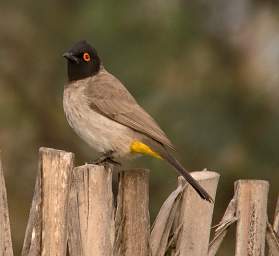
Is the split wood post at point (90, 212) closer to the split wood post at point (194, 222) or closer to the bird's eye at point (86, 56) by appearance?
the split wood post at point (194, 222)

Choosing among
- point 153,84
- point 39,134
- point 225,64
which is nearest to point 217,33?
point 225,64

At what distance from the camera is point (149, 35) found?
7188mm

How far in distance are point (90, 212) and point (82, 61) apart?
86.3 inches

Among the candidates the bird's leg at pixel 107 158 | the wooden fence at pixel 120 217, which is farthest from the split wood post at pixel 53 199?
the bird's leg at pixel 107 158

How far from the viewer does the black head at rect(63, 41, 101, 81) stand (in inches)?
203

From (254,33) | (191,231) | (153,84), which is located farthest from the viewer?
(254,33)

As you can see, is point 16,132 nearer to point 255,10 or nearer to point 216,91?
point 216,91

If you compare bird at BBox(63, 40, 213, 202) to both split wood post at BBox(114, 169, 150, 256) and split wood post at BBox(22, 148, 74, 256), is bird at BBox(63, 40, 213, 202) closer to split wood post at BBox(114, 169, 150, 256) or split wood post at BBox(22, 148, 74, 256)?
split wood post at BBox(114, 169, 150, 256)

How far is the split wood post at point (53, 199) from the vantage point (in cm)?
308

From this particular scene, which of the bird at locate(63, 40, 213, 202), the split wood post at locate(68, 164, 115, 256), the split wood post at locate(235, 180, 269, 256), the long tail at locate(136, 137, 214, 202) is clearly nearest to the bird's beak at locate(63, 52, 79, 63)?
the bird at locate(63, 40, 213, 202)

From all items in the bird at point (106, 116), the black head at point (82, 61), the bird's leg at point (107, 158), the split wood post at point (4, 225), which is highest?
the black head at point (82, 61)

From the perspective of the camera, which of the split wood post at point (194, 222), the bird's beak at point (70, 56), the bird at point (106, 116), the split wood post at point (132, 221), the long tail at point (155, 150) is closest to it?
the split wood post at point (132, 221)

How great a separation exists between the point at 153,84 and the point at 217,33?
76 cm

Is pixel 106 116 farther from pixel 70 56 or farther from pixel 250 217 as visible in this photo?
pixel 250 217
